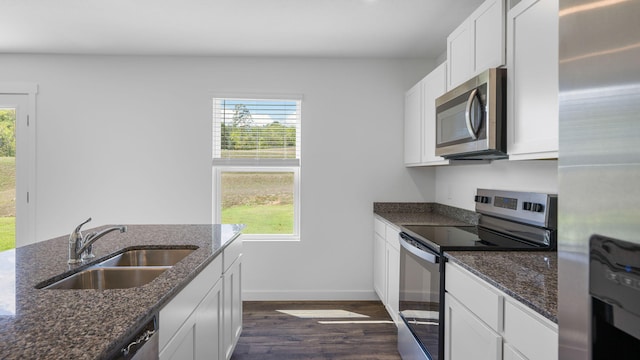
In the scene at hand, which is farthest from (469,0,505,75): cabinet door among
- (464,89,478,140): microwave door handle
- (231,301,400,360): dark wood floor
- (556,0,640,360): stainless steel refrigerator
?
(231,301,400,360): dark wood floor

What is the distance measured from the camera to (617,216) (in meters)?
0.51

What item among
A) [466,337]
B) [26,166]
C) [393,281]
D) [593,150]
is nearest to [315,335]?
[393,281]

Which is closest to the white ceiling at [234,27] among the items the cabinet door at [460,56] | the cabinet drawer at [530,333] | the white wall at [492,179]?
the cabinet door at [460,56]

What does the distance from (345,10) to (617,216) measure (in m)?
2.50

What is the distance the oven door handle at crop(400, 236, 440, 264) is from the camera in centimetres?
185

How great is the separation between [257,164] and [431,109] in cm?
180

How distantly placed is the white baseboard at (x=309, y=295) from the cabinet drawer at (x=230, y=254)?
126 centimetres

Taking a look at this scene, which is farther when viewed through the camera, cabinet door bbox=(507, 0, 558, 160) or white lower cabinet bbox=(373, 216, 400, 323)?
white lower cabinet bbox=(373, 216, 400, 323)

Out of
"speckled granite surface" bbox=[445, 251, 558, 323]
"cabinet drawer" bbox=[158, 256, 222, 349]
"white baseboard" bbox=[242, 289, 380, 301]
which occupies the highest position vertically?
"speckled granite surface" bbox=[445, 251, 558, 323]

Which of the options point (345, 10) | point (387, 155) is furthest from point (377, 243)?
point (345, 10)

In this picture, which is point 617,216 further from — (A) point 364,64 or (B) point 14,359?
(A) point 364,64

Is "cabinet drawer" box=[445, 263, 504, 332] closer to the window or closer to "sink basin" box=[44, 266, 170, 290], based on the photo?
"sink basin" box=[44, 266, 170, 290]

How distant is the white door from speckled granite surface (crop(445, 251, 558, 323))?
4047 mm

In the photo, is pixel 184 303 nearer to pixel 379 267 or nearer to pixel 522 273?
pixel 522 273
